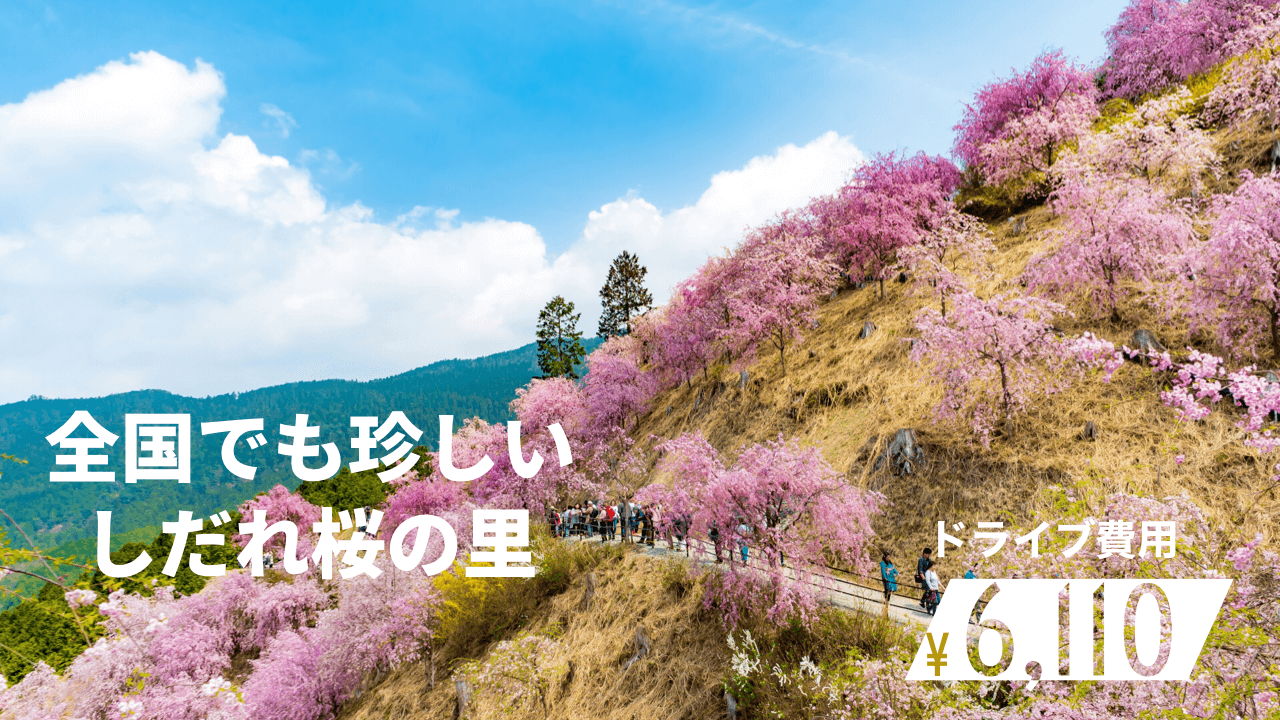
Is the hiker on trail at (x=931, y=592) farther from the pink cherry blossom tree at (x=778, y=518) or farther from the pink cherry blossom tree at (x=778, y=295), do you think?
the pink cherry blossom tree at (x=778, y=295)

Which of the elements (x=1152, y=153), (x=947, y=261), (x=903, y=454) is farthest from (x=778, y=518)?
(x=1152, y=153)

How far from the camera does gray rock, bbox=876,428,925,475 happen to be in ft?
52.3

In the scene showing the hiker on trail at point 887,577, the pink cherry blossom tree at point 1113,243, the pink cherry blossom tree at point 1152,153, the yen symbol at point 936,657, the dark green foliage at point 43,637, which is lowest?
the dark green foliage at point 43,637

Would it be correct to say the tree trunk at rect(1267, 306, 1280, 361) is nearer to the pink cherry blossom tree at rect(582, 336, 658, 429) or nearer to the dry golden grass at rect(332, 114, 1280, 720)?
the dry golden grass at rect(332, 114, 1280, 720)

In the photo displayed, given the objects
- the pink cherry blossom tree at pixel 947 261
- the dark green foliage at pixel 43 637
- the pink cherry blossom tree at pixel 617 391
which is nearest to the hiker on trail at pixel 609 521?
the pink cherry blossom tree at pixel 617 391

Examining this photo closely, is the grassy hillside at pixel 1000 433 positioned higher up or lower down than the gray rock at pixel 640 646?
higher up

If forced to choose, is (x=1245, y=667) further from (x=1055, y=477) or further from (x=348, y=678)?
(x=348, y=678)

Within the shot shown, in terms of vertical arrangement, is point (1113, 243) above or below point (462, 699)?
above

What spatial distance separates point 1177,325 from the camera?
15023mm

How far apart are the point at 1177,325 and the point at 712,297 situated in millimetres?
18846

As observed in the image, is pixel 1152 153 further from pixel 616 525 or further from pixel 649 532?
pixel 616 525

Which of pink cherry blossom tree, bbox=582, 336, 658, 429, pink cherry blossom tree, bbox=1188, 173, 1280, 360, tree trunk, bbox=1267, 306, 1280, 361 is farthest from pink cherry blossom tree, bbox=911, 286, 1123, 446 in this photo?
pink cherry blossom tree, bbox=582, 336, 658, 429

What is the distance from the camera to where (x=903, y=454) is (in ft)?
53.2

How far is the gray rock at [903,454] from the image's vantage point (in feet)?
52.3
